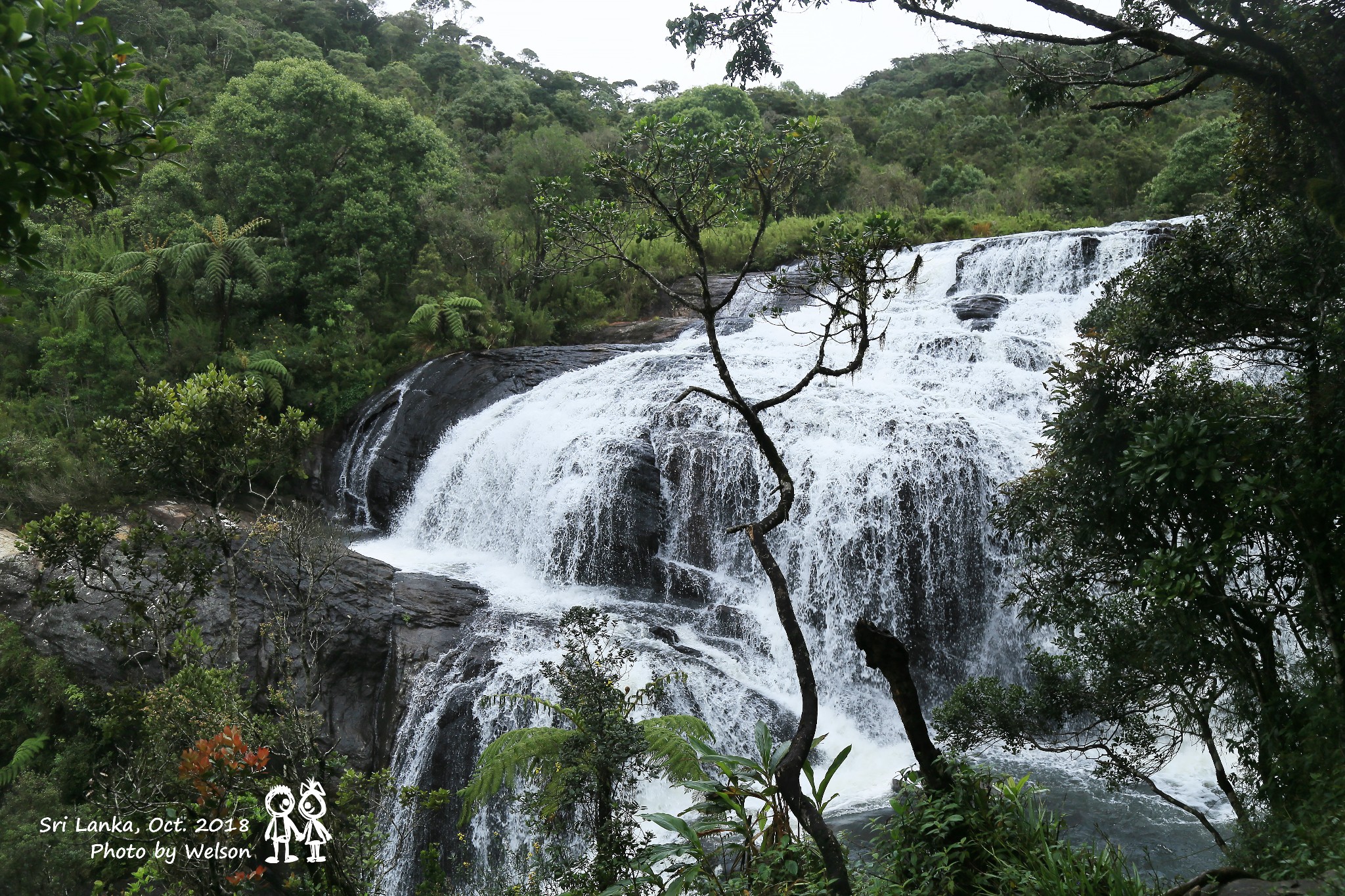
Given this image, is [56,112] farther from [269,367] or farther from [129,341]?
[129,341]

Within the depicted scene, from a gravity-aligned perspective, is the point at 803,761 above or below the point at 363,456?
below

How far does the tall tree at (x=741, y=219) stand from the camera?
14.9ft

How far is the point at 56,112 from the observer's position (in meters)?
2.24

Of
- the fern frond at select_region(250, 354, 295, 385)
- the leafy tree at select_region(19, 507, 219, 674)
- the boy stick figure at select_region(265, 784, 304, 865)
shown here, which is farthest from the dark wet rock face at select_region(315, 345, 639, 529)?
the boy stick figure at select_region(265, 784, 304, 865)

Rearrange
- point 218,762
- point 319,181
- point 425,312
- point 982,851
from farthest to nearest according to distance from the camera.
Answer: point 319,181 → point 425,312 → point 218,762 → point 982,851

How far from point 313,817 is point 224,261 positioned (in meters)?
15.6

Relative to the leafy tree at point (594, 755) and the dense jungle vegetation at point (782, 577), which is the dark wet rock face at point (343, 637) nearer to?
the dense jungle vegetation at point (782, 577)

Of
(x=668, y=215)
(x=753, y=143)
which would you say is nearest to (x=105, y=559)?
(x=668, y=215)

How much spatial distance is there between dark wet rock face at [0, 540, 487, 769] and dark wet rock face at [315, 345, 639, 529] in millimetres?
4709

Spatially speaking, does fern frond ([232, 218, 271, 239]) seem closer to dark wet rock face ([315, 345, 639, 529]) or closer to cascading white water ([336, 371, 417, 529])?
dark wet rock face ([315, 345, 639, 529])

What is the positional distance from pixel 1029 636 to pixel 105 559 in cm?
1053

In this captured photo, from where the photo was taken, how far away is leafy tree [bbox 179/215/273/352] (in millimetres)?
16609

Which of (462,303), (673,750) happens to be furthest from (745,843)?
(462,303)

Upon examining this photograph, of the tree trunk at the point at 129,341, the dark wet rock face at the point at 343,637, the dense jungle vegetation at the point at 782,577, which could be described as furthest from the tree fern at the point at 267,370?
the dark wet rock face at the point at 343,637
